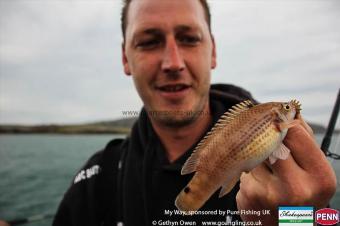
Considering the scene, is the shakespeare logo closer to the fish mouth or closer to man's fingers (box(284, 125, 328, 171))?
man's fingers (box(284, 125, 328, 171))

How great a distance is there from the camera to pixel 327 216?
4.08ft

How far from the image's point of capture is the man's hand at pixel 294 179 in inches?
34.4

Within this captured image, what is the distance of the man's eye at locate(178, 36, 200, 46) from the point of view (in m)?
1.45

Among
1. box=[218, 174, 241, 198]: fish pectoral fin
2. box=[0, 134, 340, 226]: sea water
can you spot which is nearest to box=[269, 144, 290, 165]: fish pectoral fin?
box=[218, 174, 241, 198]: fish pectoral fin

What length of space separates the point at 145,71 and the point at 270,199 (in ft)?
2.61

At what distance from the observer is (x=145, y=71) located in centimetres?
151

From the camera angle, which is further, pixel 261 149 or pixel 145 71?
pixel 145 71

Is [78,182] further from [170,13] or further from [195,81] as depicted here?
[170,13]

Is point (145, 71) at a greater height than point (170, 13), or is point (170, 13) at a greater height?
point (170, 13)

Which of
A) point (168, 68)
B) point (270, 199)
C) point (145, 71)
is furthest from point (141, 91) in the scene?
point (270, 199)

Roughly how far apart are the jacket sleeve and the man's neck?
0.33 m

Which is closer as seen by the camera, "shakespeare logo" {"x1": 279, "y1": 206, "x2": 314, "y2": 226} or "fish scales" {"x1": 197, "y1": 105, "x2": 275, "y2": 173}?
"fish scales" {"x1": 197, "y1": 105, "x2": 275, "y2": 173}

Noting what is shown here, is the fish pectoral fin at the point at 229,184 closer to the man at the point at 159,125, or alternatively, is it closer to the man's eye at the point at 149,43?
the man at the point at 159,125

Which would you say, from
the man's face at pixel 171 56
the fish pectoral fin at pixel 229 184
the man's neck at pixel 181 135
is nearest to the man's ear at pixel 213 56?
the man's face at pixel 171 56
